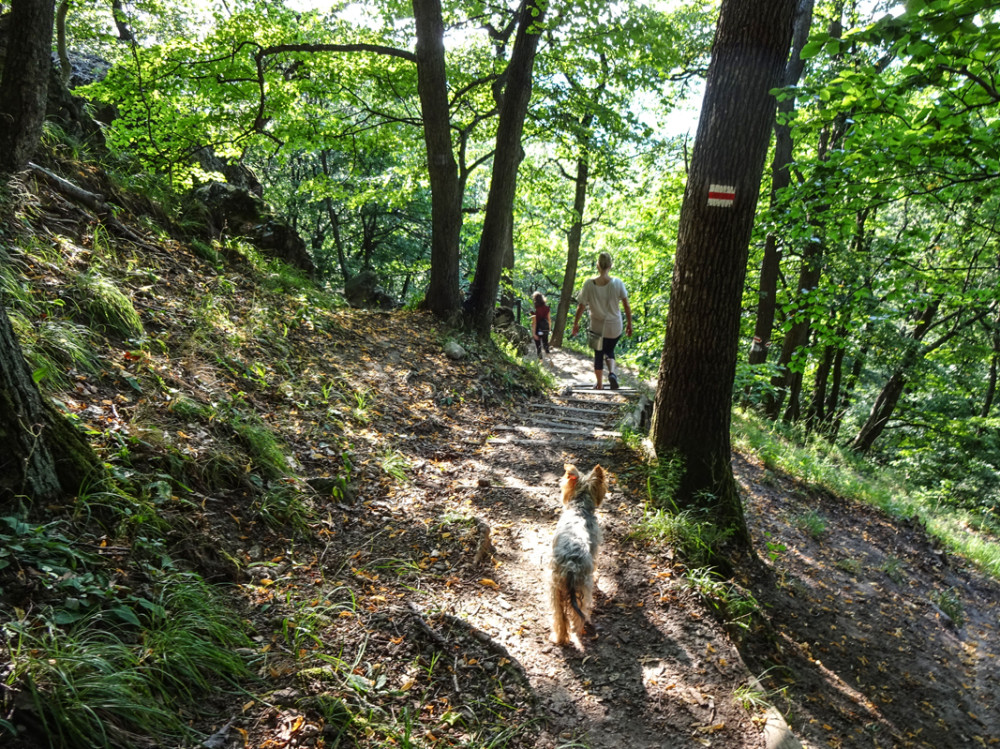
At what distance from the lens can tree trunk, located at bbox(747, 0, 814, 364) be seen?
10391 millimetres

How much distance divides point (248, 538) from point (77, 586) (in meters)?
1.16

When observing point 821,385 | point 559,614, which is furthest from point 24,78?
point 821,385

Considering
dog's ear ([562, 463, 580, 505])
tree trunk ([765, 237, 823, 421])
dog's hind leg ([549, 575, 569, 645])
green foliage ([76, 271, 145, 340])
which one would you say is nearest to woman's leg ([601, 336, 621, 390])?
tree trunk ([765, 237, 823, 421])

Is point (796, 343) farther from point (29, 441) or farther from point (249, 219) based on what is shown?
point (29, 441)

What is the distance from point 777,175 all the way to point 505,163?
6.03 m

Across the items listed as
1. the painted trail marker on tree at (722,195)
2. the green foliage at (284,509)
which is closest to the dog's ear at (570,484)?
the green foliage at (284,509)

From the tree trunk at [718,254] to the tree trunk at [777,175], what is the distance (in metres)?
6.67

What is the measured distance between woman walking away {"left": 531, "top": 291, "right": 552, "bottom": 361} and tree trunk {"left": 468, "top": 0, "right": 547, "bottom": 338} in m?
4.68

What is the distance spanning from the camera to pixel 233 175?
10867 millimetres

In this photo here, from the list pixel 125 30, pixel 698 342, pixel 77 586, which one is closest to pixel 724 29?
pixel 698 342

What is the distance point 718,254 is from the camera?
439 centimetres

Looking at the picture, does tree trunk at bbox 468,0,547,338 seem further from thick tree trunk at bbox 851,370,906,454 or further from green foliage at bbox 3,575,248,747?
thick tree trunk at bbox 851,370,906,454

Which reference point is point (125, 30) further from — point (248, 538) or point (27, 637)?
point (27, 637)

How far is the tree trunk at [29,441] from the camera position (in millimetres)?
2395
